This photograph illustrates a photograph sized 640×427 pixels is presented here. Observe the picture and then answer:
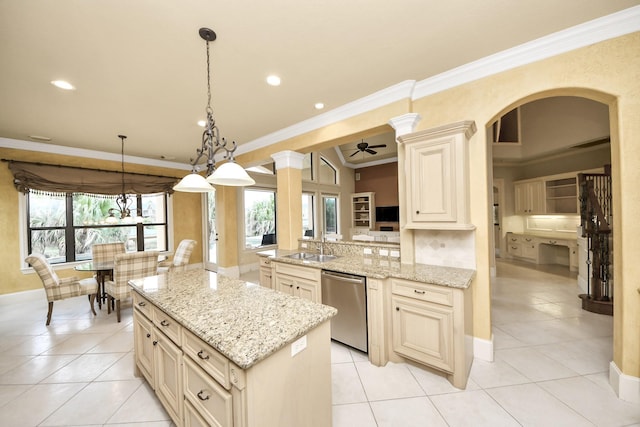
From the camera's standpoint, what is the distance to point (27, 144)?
13.6 feet

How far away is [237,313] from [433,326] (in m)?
1.57

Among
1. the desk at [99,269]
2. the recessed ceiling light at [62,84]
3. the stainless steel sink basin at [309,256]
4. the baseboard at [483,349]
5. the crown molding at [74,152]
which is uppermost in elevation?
the recessed ceiling light at [62,84]

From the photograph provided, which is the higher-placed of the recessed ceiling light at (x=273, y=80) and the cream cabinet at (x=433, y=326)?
the recessed ceiling light at (x=273, y=80)

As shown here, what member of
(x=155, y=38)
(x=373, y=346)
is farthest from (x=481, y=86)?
(x=155, y=38)

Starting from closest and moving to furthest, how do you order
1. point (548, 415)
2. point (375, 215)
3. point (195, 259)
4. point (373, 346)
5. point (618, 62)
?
point (548, 415) < point (618, 62) < point (373, 346) < point (195, 259) < point (375, 215)

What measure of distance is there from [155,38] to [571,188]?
27.1ft

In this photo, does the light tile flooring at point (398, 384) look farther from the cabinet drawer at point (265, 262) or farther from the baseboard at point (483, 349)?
the cabinet drawer at point (265, 262)

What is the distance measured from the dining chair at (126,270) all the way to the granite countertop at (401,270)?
2.09 metres

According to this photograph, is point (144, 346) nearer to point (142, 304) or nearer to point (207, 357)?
point (142, 304)

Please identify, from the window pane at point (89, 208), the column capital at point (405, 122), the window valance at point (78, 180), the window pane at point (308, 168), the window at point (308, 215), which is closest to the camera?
the column capital at point (405, 122)

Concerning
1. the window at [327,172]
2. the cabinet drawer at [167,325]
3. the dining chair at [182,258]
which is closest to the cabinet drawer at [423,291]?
the cabinet drawer at [167,325]

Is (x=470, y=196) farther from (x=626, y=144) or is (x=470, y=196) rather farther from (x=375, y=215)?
(x=375, y=215)

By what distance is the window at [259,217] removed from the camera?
19.9 ft

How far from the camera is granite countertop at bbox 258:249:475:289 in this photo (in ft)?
6.39
